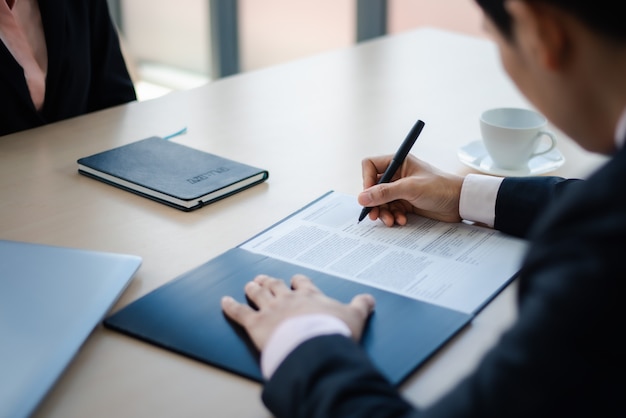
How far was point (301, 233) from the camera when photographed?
3.69 feet

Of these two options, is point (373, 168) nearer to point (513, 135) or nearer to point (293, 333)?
point (513, 135)

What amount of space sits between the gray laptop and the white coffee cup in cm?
65

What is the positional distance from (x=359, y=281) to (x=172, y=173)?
454mm

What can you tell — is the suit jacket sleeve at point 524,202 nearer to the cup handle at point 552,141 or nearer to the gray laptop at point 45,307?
the cup handle at point 552,141

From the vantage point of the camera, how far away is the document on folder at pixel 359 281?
0.86 m

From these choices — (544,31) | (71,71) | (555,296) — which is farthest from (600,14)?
(71,71)

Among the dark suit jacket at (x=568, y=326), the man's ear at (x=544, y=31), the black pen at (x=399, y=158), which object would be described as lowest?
the black pen at (x=399, y=158)

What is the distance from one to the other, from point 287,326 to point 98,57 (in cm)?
124

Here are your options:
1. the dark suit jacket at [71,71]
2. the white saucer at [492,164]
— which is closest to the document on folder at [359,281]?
the white saucer at [492,164]

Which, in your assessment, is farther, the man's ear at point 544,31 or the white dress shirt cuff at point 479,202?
the white dress shirt cuff at point 479,202

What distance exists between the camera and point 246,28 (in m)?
4.06

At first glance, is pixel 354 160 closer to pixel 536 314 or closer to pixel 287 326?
pixel 287 326

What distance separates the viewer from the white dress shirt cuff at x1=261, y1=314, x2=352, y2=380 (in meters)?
0.80

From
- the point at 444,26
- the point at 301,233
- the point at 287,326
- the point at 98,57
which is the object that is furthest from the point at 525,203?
the point at 444,26
